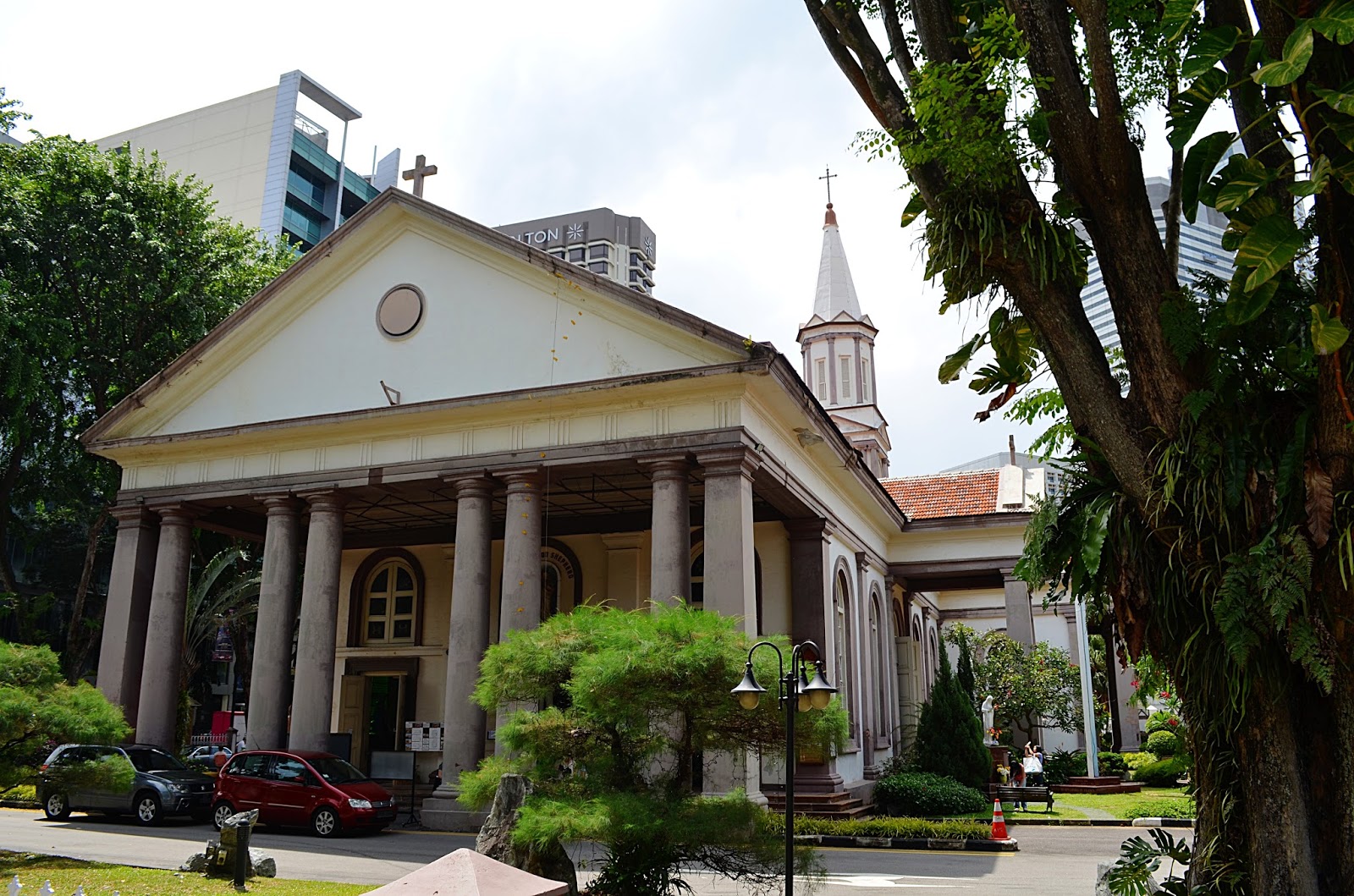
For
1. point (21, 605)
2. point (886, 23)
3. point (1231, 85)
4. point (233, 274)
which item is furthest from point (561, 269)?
point (21, 605)

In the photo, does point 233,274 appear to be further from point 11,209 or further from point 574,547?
point 574,547

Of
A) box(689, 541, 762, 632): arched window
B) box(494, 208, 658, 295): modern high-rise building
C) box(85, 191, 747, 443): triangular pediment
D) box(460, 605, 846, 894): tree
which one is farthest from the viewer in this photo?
box(494, 208, 658, 295): modern high-rise building

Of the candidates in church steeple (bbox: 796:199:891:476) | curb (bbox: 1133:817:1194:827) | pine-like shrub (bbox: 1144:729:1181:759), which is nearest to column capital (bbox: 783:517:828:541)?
curb (bbox: 1133:817:1194:827)

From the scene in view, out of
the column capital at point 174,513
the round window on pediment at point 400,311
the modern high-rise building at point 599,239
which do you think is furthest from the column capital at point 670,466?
the modern high-rise building at point 599,239

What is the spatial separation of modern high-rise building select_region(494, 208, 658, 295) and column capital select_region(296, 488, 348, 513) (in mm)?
76174

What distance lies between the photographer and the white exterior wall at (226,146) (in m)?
66.5

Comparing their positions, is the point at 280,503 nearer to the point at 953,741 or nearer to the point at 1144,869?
the point at 953,741

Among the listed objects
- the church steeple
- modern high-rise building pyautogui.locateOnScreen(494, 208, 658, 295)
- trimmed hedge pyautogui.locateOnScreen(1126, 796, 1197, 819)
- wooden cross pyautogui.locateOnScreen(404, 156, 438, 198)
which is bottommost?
trimmed hedge pyautogui.locateOnScreen(1126, 796, 1197, 819)

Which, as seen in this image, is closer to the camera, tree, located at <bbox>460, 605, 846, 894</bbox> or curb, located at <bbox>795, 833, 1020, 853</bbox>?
tree, located at <bbox>460, 605, 846, 894</bbox>

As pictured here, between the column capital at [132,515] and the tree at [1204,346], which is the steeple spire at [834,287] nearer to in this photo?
the column capital at [132,515]

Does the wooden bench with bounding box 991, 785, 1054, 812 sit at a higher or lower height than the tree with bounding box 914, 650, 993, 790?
lower

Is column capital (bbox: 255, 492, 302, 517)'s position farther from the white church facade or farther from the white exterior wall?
the white exterior wall

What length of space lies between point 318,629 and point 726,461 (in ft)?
28.9

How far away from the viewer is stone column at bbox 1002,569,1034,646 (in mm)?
30438
